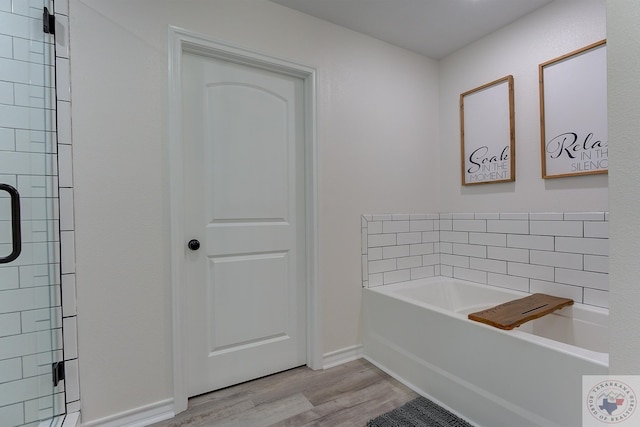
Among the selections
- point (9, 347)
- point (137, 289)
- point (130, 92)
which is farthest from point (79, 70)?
point (9, 347)

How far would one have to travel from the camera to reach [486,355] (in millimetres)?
1532

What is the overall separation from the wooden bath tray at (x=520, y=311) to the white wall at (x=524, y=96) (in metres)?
0.58

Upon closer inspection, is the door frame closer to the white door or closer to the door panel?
the white door

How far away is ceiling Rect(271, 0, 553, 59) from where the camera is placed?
1988mm

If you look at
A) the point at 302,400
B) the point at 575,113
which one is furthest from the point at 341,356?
the point at 575,113

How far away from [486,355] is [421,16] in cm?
214

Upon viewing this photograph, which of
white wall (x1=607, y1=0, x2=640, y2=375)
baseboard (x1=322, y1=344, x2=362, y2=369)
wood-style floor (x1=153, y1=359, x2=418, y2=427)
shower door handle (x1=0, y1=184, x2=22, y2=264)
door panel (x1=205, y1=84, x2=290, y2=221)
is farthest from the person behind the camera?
baseboard (x1=322, y1=344, x2=362, y2=369)

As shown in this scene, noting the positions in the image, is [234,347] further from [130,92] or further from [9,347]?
[130,92]

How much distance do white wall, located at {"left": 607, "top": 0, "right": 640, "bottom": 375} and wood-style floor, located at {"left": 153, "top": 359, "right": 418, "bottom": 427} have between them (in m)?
1.18

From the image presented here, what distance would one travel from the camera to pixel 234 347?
6.32 feet

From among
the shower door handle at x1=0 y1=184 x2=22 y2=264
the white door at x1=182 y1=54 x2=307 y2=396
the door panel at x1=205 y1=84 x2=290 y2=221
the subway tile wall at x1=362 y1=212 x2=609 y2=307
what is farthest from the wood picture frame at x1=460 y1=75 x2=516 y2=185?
the shower door handle at x1=0 y1=184 x2=22 y2=264

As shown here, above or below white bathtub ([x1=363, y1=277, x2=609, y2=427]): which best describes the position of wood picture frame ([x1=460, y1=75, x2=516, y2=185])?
above

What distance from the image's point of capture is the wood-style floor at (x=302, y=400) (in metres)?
1.61

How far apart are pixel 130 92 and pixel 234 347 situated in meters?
1.55
